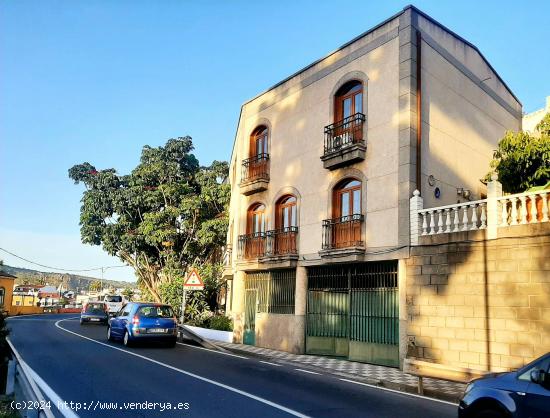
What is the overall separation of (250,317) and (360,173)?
850 centimetres

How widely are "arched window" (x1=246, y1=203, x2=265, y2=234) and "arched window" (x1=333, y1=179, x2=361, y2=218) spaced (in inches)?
186

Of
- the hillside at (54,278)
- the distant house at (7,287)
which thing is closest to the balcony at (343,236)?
the distant house at (7,287)

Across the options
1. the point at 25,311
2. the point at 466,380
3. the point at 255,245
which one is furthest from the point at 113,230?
the point at 25,311

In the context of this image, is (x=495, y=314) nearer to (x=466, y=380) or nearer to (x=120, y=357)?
(x=466, y=380)

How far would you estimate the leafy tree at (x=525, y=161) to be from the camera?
12.8m

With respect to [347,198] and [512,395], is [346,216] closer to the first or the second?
[347,198]

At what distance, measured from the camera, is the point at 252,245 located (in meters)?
20.5

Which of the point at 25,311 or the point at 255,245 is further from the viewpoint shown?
the point at 25,311

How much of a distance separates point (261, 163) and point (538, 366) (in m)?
16.2

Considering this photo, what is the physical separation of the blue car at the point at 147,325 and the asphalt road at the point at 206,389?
1823 millimetres

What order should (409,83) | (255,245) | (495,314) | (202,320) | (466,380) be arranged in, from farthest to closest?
1. (202,320)
2. (255,245)
3. (409,83)
4. (495,314)
5. (466,380)

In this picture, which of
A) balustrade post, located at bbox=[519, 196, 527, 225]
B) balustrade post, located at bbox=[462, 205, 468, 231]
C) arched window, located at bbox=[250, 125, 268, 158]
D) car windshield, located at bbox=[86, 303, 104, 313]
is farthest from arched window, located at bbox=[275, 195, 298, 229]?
car windshield, located at bbox=[86, 303, 104, 313]

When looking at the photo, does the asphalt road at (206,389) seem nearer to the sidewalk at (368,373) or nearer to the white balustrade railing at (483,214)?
the sidewalk at (368,373)

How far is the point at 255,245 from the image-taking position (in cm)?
2036
